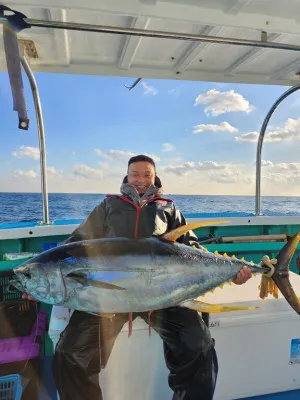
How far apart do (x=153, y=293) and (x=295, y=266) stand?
2639 millimetres

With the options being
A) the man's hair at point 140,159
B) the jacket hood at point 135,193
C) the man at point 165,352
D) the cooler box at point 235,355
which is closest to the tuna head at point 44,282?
the man at point 165,352

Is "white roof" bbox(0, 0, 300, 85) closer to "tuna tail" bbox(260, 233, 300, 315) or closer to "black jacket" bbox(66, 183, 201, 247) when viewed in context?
"black jacket" bbox(66, 183, 201, 247)

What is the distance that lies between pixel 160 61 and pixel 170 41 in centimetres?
35

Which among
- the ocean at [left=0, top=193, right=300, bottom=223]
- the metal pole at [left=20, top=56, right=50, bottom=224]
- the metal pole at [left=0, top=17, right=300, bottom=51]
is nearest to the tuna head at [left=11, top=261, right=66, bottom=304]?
the metal pole at [left=0, top=17, right=300, bottom=51]

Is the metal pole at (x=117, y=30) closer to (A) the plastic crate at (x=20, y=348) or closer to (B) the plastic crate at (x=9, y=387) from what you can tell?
(A) the plastic crate at (x=20, y=348)

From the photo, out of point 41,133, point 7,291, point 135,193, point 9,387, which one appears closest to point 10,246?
point 7,291

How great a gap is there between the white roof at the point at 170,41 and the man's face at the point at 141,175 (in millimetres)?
946

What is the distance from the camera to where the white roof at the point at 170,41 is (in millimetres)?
1805

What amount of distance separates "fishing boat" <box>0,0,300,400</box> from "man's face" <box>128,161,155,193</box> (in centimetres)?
88

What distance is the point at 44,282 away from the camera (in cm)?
143

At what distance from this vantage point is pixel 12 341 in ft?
6.54

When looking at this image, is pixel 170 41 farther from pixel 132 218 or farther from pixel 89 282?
pixel 89 282

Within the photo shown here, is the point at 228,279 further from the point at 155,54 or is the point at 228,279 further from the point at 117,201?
the point at 155,54

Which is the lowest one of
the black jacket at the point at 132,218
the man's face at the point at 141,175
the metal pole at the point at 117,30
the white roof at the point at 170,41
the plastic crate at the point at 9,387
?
the plastic crate at the point at 9,387
